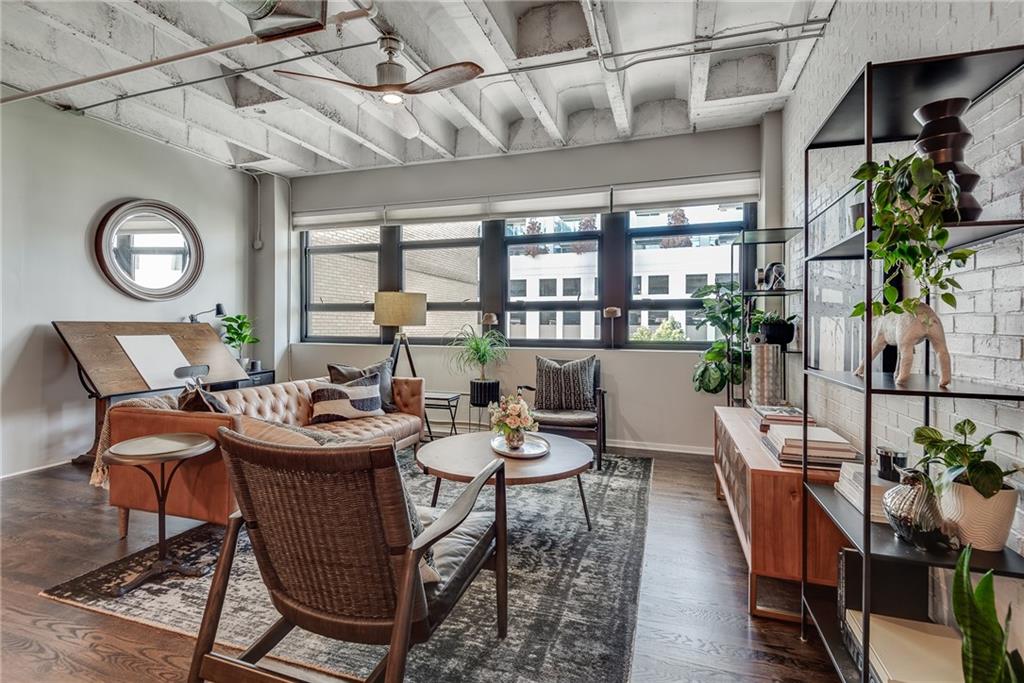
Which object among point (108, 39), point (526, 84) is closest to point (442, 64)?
point (526, 84)

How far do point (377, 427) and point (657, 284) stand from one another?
9.81 feet

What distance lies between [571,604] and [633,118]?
411cm

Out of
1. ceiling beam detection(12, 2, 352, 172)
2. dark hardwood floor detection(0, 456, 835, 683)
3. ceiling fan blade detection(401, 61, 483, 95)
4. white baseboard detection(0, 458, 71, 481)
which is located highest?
ceiling beam detection(12, 2, 352, 172)

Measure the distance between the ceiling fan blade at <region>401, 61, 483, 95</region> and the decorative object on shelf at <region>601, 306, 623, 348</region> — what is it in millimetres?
2569

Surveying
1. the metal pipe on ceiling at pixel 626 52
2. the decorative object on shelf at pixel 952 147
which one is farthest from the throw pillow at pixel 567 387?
the decorative object on shelf at pixel 952 147

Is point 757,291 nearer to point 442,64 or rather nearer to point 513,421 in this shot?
point 513,421

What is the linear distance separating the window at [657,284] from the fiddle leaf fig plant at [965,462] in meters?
3.46

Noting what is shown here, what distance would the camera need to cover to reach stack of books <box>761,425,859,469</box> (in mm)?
1816

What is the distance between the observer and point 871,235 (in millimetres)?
1272

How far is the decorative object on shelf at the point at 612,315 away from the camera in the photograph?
4.53 m

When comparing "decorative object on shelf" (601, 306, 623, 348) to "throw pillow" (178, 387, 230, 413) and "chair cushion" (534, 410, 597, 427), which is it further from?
"throw pillow" (178, 387, 230, 413)

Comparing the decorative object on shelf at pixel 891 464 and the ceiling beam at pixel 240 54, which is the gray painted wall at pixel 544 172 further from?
the decorative object on shelf at pixel 891 464

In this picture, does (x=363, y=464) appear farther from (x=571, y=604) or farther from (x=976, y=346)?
(x=976, y=346)

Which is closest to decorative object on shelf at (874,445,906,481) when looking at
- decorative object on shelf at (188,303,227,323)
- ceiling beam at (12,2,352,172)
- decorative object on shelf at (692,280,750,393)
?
decorative object on shelf at (692,280,750,393)
